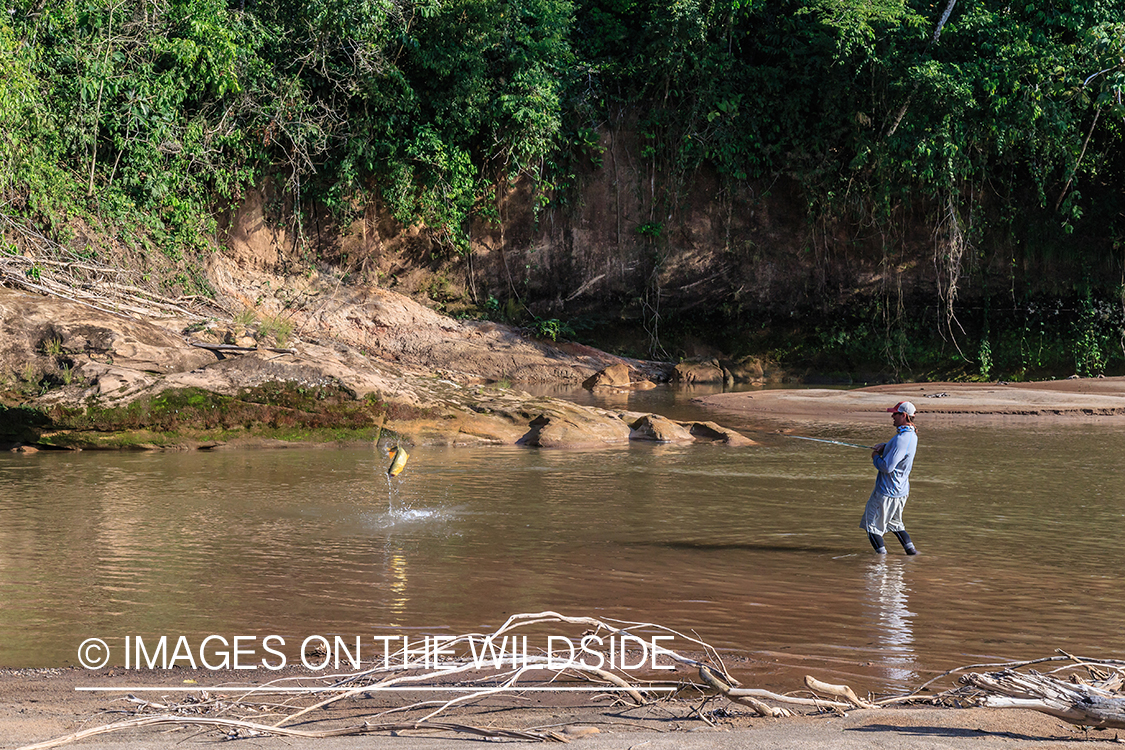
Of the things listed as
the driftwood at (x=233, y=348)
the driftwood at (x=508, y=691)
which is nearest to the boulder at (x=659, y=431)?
the driftwood at (x=233, y=348)

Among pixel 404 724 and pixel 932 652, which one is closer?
pixel 404 724

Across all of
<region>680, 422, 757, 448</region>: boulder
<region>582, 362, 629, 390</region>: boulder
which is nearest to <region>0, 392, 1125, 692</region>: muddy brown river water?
<region>680, 422, 757, 448</region>: boulder

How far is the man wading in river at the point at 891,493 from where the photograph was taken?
283 inches

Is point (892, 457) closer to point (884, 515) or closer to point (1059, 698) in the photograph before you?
point (884, 515)

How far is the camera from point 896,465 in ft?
23.9

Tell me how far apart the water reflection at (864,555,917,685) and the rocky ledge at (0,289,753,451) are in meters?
5.85

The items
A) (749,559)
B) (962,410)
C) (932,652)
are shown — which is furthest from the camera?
(962,410)

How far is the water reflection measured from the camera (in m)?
4.82

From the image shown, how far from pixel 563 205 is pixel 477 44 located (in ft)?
14.1

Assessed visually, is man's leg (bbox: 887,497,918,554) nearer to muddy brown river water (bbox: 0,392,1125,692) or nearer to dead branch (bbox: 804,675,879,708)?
muddy brown river water (bbox: 0,392,1125,692)

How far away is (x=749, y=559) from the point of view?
698 cm

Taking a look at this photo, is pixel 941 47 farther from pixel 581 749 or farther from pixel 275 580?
pixel 581 749

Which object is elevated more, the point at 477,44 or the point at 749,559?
the point at 477,44

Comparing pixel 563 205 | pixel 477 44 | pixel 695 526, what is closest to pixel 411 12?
pixel 477 44
